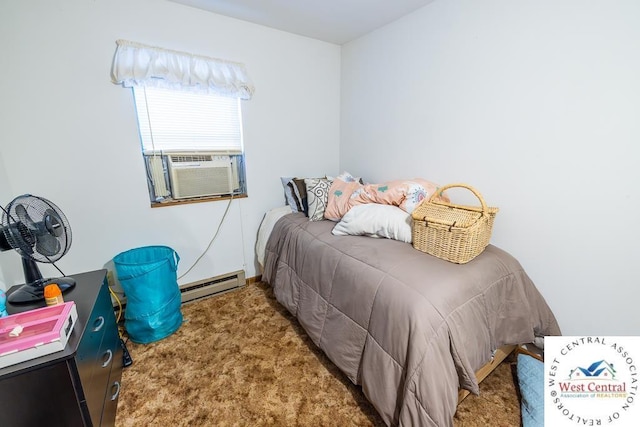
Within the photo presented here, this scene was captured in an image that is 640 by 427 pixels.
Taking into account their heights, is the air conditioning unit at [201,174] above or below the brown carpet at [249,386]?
above

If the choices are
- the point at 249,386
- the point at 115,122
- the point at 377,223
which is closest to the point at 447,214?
the point at 377,223

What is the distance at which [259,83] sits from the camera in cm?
230

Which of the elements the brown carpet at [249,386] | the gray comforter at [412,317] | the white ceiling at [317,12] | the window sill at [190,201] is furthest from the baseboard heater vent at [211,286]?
the white ceiling at [317,12]

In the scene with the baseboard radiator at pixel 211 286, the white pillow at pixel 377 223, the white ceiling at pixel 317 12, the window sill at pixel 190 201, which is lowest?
the baseboard radiator at pixel 211 286

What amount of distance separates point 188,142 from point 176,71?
0.50m

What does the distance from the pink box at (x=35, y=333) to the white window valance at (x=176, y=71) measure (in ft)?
4.91

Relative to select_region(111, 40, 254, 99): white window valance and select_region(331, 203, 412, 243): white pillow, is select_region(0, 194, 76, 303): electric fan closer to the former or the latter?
select_region(111, 40, 254, 99): white window valance

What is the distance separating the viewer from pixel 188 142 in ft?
6.90

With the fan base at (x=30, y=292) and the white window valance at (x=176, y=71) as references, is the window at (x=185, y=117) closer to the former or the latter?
the white window valance at (x=176, y=71)

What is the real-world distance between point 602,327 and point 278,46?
295cm

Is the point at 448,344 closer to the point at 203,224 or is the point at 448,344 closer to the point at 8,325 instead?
the point at 8,325

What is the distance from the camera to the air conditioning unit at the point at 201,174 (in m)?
2.05

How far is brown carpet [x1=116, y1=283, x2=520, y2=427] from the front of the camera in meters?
1.29

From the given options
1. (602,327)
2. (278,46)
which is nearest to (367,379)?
(602,327)
